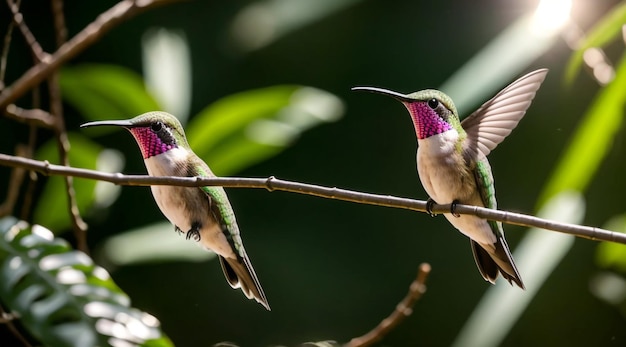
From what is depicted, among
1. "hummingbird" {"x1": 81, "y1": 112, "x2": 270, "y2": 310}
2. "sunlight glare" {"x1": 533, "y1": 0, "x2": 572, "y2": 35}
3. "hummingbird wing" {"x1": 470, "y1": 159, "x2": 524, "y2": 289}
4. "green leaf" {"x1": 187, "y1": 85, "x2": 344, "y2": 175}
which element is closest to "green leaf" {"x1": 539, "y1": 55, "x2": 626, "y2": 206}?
"sunlight glare" {"x1": 533, "y1": 0, "x2": 572, "y2": 35}

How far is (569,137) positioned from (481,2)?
400mm

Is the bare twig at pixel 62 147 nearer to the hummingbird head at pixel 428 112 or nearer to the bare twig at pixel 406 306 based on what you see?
the bare twig at pixel 406 306

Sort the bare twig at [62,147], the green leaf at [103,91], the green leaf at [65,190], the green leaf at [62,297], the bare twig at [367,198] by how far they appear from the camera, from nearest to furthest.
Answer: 1. the bare twig at [367,198]
2. the green leaf at [62,297]
3. the bare twig at [62,147]
4. the green leaf at [103,91]
5. the green leaf at [65,190]

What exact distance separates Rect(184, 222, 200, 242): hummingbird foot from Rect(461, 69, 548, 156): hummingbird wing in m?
0.22

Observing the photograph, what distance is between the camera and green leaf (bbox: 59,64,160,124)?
1334mm

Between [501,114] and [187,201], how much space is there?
0.81 feet

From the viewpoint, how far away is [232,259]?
61 cm

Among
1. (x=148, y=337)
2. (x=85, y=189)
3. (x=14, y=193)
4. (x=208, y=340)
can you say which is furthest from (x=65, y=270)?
(x=208, y=340)

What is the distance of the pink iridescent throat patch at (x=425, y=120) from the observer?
1.94 ft

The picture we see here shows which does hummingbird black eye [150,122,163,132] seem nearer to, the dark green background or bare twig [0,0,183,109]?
bare twig [0,0,183,109]

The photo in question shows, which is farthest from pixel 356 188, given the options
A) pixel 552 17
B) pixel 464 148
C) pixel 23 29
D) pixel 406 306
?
pixel 464 148

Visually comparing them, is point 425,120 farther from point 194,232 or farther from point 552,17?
point 552,17

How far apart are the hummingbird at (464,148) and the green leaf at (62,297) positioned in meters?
0.44

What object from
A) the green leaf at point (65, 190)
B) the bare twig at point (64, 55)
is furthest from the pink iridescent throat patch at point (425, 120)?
the green leaf at point (65, 190)
